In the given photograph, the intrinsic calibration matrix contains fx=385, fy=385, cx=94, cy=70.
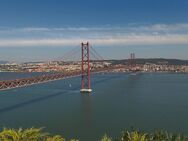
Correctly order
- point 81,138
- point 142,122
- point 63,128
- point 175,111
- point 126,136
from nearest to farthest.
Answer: point 126,136 → point 81,138 → point 63,128 → point 142,122 → point 175,111

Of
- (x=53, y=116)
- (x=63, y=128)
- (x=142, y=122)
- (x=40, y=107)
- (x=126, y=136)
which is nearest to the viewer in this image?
(x=126, y=136)

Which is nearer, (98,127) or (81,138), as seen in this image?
(81,138)

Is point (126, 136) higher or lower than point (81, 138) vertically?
higher

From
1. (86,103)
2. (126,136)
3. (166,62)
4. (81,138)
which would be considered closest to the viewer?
(126,136)

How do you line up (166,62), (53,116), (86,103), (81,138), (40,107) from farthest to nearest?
(166,62), (86,103), (40,107), (53,116), (81,138)

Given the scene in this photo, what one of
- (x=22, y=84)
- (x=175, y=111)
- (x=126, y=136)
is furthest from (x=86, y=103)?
(x=126, y=136)

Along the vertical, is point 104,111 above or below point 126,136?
below

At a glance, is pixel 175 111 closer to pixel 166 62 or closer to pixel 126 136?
pixel 126 136

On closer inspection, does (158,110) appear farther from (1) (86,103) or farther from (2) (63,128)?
(2) (63,128)

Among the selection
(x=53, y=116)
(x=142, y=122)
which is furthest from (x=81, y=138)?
(x=53, y=116)
